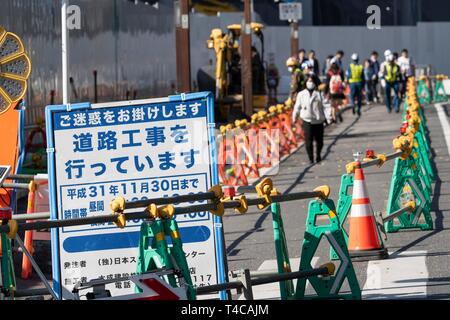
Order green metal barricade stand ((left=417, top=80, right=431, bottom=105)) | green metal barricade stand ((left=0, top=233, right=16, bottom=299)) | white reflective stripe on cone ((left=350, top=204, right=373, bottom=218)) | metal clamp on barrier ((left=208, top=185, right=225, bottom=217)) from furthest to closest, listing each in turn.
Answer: green metal barricade stand ((left=417, top=80, right=431, bottom=105)), white reflective stripe on cone ((left=350, top=204, right=373, bottom=218)), metal clamp on barrier ((left=208, top=185, right=225, bottom=217)), green metal barricade stand ((left=0, top=233, right=16, bottom=299))

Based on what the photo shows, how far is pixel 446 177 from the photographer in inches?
867

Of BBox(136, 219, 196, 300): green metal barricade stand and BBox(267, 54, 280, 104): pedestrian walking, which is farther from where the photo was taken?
BBox(267, 54, 280, 104): pedestrian walking

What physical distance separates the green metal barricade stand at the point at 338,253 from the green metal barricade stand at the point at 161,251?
1.69 metres

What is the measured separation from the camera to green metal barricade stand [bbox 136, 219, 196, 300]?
9.03m

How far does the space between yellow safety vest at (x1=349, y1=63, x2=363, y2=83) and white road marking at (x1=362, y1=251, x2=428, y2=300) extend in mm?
29083

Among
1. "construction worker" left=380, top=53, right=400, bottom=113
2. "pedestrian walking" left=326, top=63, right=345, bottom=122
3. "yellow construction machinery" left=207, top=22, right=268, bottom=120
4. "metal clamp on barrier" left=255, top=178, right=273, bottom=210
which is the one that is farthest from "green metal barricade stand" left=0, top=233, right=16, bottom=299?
"construction worker" left=380, top=53, right=400, bottom=113

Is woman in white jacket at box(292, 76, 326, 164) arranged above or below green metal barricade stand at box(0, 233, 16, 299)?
above

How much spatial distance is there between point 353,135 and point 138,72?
8.49 meters

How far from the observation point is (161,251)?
Answer: 9.03 metres

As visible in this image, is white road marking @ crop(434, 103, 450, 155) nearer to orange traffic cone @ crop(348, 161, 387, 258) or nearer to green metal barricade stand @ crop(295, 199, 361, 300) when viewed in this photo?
orange traffic cone @ crop(348, 161, 387, 258)

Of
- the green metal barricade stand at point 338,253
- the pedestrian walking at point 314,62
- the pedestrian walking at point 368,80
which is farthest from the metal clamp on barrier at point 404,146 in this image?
the pedestrian walking at point 368,80

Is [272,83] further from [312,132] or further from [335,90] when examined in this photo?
[312,132]

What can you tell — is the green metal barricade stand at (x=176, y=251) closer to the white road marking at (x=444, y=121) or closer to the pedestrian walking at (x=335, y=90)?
the white road marking at (x=444, y=121)
